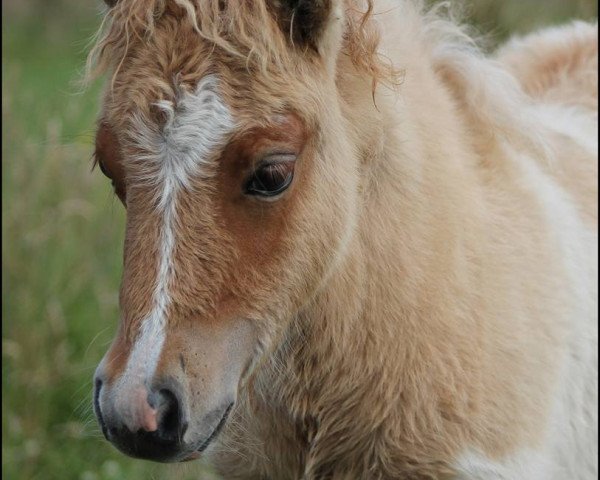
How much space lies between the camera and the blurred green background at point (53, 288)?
217 inches

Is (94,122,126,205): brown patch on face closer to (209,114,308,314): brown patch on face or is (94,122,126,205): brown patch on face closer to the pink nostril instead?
(209,114,308,314): brown patch on face

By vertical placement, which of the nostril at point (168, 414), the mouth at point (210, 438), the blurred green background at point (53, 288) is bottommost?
the blurred green background at point (53, 288)

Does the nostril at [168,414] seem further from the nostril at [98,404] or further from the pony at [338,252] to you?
the nostril at [98,404]

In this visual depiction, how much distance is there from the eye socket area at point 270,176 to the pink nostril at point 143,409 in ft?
2.07

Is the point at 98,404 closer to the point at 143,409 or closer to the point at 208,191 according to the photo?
the point at 143,409

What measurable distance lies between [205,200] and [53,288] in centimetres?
364

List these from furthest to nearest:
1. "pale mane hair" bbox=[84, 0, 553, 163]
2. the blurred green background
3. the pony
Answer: the blurred green background < "pale mane hair" bbox=[84, 0, 553, 163] < the pony

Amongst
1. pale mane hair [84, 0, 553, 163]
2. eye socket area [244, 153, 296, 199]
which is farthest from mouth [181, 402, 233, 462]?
pale mane hair [84, 0, 553, 163]

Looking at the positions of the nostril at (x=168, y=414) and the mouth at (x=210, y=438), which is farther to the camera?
→ the mouth at (x=210, y=438)

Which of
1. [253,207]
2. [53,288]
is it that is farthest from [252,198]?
[53,288]

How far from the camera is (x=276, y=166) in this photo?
284 centimetres

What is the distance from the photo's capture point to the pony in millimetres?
2779

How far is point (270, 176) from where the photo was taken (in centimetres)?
283

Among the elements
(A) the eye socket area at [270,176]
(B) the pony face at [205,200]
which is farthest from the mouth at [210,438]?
(A) the eye socket area at [270,176]
